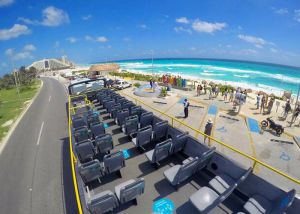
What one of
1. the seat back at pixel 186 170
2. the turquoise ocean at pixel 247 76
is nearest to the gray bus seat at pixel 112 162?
the seat back at pixel 186 170

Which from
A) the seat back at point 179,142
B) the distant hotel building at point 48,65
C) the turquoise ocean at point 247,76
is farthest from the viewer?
the distant hotel building at point 48,65

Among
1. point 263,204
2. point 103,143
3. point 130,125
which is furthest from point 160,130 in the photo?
point 263,204

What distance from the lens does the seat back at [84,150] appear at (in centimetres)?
670

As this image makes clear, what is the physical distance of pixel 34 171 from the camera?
845 centimetres

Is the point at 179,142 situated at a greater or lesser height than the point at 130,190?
greater

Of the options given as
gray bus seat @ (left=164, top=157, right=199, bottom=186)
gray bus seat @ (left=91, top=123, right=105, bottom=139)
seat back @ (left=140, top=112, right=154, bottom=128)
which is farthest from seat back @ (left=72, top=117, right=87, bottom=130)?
gray bus seat @ (left=164, top=157, right=199, bottom=186)

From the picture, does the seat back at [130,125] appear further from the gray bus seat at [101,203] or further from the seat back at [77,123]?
the gray bus seat at [101,203]

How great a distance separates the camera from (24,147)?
11156 mm

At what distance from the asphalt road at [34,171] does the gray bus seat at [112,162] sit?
2.27m

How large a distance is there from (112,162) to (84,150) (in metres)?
A: 1.69

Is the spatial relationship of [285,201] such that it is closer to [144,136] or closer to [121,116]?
[144,136]

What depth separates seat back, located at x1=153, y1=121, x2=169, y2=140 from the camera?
26.0ft

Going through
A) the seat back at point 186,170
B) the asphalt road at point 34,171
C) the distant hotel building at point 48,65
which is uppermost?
the distant hotel building at point 48,65

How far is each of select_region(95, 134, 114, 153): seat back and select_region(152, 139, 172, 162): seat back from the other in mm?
2183
